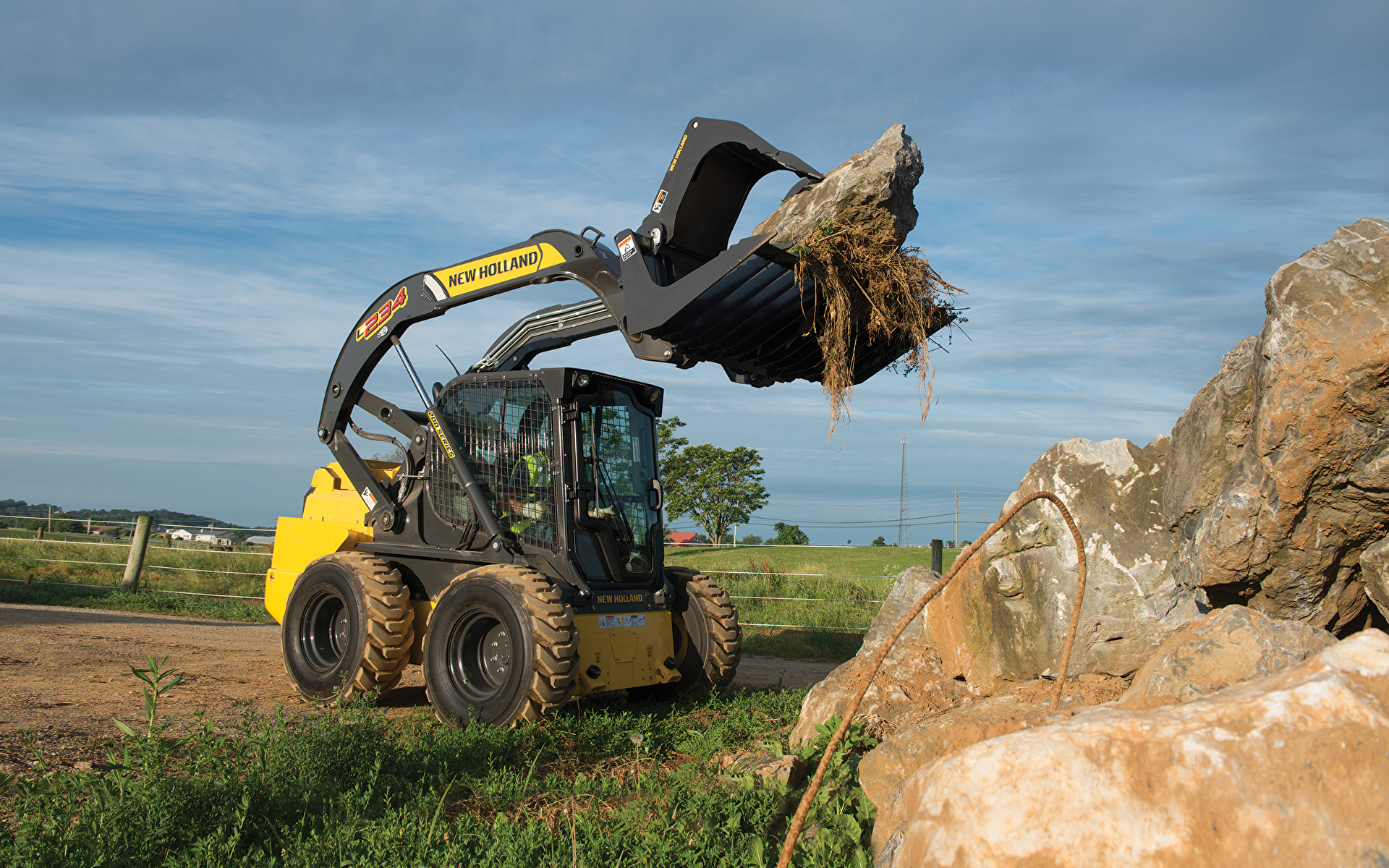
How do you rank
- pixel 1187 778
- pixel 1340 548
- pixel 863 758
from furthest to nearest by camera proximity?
pixel 863 758 < pixel 1340 548 < pixel 1187 778

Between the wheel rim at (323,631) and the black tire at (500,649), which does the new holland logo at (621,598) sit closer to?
the black tire at (500,649)

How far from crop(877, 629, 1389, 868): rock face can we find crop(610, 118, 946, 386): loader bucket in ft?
12.0

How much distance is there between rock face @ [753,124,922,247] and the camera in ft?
18.0

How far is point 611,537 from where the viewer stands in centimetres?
698

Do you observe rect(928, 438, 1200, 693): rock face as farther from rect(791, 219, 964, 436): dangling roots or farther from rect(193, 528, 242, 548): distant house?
rect(193, 528, 242, 548): distant house

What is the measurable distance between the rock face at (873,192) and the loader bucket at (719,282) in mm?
289

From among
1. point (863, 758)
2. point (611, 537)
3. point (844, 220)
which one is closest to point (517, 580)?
point (611, 537)

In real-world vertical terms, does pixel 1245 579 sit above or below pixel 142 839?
above

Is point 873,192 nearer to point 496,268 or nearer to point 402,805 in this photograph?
point 496,268

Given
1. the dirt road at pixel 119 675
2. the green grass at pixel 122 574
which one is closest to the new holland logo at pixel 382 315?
the dirt road at pixel 119 675

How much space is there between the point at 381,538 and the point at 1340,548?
693cm

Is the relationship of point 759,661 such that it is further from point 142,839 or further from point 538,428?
point 142,839

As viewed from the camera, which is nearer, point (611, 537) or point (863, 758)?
point (863, 758)

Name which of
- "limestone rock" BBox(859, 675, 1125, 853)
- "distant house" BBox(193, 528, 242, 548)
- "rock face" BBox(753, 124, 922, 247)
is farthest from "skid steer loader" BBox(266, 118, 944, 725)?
"distant house" BBox(193, 528, 242, 548)
